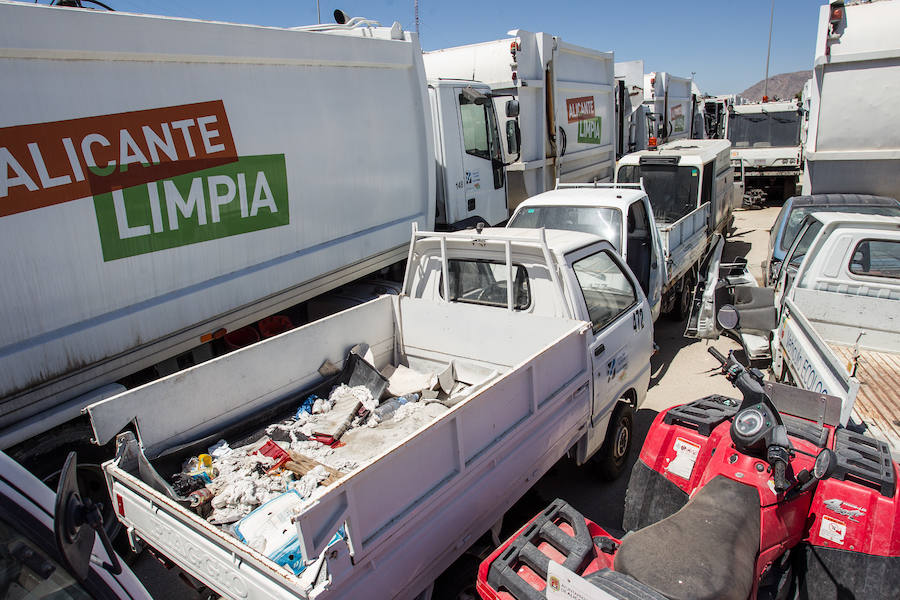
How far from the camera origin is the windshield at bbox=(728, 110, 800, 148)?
1600 cm

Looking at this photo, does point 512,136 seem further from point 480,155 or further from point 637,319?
point 637,319

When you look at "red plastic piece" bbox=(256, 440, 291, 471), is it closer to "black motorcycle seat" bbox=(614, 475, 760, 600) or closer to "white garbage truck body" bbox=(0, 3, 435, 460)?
"white garbage truck body" bbox=(0, 3, 435, 460)

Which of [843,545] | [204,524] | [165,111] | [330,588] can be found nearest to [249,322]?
[165,111]

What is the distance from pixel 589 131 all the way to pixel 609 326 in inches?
351

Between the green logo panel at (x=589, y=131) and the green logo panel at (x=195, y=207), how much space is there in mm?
8154

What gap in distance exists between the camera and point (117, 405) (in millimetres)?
2975

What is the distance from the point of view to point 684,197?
949cm

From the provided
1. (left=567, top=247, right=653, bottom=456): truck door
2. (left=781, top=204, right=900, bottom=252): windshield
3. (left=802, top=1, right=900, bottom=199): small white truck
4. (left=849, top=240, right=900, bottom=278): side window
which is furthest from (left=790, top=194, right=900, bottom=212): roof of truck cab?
(left=567, top=247, right=653, bottom=456): truck door

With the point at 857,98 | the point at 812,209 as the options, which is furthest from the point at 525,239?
the point at 857,98

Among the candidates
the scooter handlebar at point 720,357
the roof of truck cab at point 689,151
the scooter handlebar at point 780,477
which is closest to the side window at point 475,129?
the roof of truck cab at point 689,151

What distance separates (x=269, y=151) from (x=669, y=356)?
5.24m

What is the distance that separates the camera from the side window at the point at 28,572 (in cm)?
145

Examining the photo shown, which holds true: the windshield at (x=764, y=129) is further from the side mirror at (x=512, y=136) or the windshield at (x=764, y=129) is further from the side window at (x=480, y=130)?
the side window at (x=480, y=130)

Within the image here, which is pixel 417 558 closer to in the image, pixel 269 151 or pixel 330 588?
pixel 330 588
